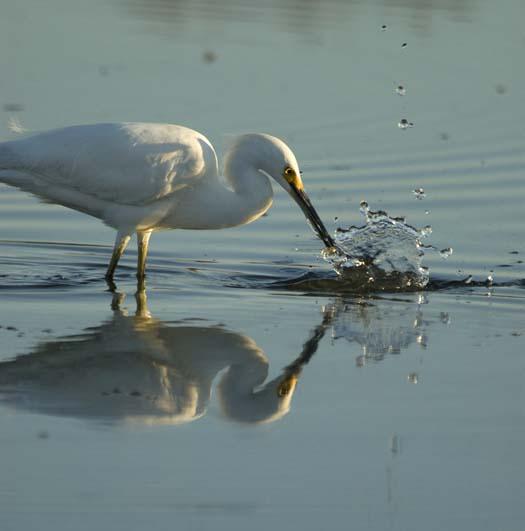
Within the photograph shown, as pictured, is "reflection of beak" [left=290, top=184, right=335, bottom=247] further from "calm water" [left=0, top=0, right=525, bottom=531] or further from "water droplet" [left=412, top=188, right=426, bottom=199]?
"water droplet" [left=412, top=188, right=426, bottom=199]

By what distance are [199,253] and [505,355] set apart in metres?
3.14

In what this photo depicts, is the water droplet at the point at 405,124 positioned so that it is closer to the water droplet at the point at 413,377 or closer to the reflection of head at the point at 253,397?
the water droplet at the point at 413,377

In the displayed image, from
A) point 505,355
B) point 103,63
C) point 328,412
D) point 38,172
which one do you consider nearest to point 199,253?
point 38,172

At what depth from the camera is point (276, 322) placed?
25.4ft

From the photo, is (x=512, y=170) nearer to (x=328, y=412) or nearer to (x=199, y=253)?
(x=199, y=253)

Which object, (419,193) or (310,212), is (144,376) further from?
(419,193)

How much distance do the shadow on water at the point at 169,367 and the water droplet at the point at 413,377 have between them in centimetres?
32

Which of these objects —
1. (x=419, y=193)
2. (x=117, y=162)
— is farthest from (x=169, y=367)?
(x=419, y=193)

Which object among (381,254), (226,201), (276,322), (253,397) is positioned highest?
(226,201)

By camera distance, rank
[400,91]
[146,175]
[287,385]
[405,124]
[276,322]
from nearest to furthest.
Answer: [287,385] → [276,322] → [146,175] → [405,124] → [400,91]

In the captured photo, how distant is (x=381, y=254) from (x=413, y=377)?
260 cm

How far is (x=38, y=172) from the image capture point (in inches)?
345

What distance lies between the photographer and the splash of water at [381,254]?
8.83 meters

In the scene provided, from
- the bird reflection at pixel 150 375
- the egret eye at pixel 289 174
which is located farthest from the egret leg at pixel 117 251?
the bird reflection at pixel 150 375
